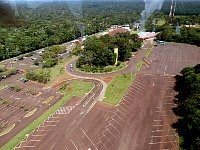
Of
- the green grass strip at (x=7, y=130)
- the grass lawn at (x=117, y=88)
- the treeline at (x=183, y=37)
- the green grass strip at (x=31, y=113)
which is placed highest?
the treeline at (x=183, y=37)

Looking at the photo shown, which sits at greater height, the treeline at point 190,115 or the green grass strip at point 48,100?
the treeline at point 190,115

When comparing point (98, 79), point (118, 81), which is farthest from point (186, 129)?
point (98, 79)

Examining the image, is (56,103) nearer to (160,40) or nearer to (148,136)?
(148,136)

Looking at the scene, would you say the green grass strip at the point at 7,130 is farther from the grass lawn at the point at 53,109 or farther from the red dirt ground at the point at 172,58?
the red dirt ground at the point at 172,58

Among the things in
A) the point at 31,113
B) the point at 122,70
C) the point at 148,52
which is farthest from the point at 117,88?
the point at 148,52

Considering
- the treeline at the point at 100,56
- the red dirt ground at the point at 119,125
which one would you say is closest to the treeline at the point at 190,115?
the red dirt ground at the point at 119,125

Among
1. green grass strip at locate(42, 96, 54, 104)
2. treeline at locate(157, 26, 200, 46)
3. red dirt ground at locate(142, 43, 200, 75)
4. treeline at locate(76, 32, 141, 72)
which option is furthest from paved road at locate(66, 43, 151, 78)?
treeline at locate(157, 26, 200, 46)

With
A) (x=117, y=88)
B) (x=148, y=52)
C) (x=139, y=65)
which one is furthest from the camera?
(x=148, y=52)

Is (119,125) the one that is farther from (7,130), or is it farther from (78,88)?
(78,88)
